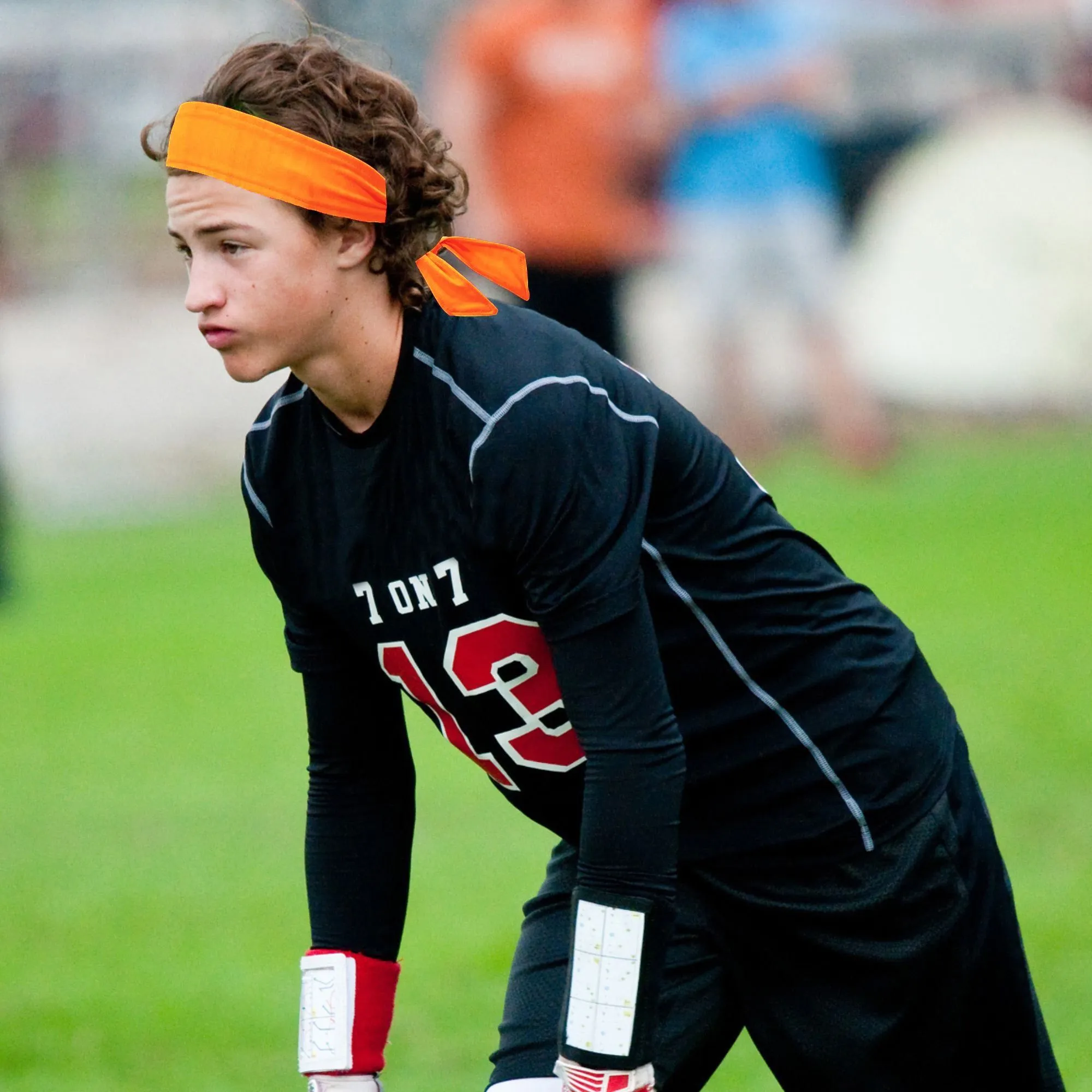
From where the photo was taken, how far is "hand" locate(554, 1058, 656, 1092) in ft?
7.22

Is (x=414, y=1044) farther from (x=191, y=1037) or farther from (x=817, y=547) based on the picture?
(x=817, y=547)

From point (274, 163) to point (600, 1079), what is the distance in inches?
44.2

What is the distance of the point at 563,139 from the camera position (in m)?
10.4

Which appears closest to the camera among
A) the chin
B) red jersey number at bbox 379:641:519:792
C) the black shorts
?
the chin

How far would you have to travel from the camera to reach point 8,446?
11281 mm

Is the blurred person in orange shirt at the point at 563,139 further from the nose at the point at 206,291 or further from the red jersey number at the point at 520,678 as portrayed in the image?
the nose at the point at 206,291

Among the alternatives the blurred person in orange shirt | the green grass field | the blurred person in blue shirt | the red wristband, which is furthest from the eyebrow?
the blurred person in blue shirt

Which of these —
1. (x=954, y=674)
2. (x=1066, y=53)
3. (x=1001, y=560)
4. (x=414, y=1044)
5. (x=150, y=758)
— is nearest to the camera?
(x=414, y=1044)

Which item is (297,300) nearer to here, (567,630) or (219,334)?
(219,334)

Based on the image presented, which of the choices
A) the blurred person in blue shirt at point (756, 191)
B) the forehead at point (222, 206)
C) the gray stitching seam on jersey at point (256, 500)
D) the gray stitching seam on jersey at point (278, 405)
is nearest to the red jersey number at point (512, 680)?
the gray stitching seam on jersey at point (256, 500)

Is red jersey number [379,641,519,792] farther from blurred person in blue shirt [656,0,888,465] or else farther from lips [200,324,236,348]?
blurred person in blue shirt [656,0,888,465]

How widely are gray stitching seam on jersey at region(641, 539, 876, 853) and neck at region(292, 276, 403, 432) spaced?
37cm

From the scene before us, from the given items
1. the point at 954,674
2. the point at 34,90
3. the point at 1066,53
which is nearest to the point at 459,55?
the point at 34,90

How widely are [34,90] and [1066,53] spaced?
20.8 ft
